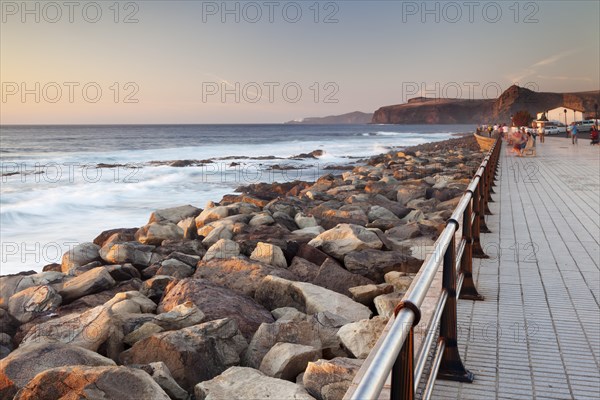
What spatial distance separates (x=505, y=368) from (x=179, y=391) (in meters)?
2.26

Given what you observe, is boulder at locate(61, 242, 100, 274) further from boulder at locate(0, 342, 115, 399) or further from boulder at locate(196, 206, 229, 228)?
boulder at locate(0, 342, 115, 399)

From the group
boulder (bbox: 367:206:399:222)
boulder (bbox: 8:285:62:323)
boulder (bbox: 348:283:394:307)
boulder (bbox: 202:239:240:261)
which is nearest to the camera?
boulder (bbox: 348:283:394:307)

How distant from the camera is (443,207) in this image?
11781 mm

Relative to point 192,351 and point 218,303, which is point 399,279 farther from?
point 192,351

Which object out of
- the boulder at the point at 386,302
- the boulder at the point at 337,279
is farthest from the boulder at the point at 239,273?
the boulder at the point at 386,302

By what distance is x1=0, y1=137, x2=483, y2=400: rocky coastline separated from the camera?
3877mm

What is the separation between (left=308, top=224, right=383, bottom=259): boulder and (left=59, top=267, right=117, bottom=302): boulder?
282 cm

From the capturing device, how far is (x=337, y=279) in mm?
6695

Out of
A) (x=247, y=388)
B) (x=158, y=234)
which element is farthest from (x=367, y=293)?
(x=158, y=234)

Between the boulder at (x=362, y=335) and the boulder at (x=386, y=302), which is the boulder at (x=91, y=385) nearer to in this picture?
the boulder at (x=362, y=335)

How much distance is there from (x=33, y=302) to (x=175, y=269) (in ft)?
6.07

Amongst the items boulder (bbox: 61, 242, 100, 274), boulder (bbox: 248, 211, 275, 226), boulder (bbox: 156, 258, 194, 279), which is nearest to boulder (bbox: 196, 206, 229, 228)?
boulder (bbox: 248, 211, 275, 226)

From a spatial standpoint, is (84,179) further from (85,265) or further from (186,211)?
(85,265)

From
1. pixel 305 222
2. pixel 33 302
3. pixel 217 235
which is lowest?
pixel 33 302
